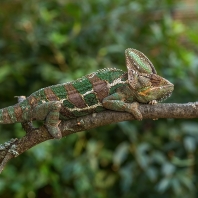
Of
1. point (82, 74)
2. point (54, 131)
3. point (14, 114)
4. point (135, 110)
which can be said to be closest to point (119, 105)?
point (135, 110)

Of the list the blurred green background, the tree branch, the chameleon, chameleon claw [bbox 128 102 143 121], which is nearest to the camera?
the tree branch

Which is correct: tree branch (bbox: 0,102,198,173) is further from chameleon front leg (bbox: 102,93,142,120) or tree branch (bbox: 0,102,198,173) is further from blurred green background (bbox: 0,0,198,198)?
blurred green background (bbox: 0,0,198,198)

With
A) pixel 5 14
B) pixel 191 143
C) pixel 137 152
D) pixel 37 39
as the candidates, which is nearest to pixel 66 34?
pixel 37 39

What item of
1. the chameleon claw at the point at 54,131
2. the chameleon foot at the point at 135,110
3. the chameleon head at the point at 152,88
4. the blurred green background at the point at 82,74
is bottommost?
the blurred green background at the point at 82,74

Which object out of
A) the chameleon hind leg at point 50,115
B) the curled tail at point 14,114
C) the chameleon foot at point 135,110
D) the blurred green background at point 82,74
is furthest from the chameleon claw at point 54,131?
the blurred green background at point 82,74

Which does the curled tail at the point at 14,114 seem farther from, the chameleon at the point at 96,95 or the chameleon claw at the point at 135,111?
the chameleon claw at the point at 135,111

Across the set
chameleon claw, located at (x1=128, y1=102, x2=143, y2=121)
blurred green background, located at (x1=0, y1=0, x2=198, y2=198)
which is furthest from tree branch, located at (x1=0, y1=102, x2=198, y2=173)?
blurred green background, located at (x1=0, y1=0, x2=198, y2=198)

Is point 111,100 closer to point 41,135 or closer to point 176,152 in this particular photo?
point 41,135
